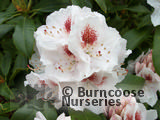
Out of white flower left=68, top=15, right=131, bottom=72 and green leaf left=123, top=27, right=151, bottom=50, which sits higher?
white flower left=68, top=15, right=131, bottom=72

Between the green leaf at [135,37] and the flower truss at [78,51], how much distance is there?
0.36 metres

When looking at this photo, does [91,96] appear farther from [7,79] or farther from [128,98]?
[7,79]

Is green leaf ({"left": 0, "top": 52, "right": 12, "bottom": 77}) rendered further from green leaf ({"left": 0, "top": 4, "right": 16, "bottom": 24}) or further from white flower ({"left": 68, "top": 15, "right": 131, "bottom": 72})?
white flower ({"left": 68, "top": 15, "right": 131, "bottom": 72})

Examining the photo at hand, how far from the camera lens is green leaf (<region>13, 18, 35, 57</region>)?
1.05 meters

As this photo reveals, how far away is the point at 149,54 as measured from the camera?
131 centimetres

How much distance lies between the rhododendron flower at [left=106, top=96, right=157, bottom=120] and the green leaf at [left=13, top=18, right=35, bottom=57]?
542mm

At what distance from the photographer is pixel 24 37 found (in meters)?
1.10

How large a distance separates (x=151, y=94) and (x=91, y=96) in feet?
1.66

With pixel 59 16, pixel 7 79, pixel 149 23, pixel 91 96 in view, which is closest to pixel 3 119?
pixel 7 79

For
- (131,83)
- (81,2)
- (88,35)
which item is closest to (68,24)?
(88,35)

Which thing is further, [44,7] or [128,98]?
[44,7]

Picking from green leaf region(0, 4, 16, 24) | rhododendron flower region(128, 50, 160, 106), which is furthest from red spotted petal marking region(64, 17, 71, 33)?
rhododendron flower region(128, 50, 160, 106)

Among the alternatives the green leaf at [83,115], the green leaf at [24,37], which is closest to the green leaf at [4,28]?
the green leaf at [24,37]

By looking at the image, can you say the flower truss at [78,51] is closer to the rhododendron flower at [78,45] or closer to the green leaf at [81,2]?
the rhododendron flower at [78,45]
